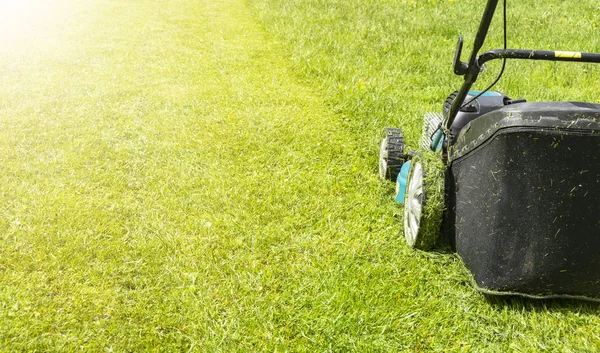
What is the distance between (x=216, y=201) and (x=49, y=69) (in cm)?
333

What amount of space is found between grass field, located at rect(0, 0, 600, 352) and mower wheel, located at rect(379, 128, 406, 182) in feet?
0.48

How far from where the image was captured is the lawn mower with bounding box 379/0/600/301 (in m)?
2.14

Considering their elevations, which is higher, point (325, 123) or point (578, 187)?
point (578, 187)

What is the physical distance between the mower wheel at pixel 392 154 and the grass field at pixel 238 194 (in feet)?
0.48

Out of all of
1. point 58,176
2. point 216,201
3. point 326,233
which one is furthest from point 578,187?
point 58,176

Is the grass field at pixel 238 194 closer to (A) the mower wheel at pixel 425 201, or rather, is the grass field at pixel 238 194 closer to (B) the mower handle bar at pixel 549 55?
(A) the mower wheel at pixel 425 201

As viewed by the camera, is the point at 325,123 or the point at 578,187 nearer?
the point at 578,187

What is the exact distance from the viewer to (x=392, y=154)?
3.59 m

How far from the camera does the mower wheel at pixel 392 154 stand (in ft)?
11.8

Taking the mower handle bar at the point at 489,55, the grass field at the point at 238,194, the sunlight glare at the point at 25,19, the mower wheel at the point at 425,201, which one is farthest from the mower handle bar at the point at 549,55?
the sunlight glare at the point at 25,19

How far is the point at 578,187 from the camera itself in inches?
85.3

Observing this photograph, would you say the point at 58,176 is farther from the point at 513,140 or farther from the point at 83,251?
the point at 513,140

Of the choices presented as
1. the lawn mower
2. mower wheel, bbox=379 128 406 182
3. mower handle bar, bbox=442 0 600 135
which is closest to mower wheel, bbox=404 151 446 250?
the lawn mower

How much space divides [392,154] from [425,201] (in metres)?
0.98
